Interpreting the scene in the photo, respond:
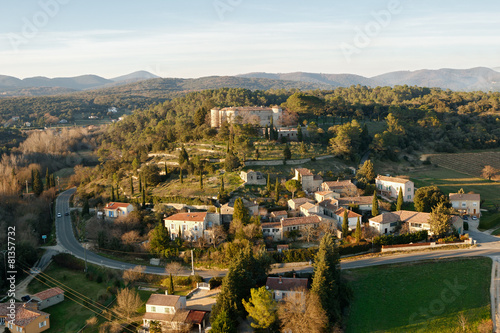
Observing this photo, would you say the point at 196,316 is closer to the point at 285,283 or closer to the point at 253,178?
the point at 285,283

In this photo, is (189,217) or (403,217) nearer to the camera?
(403,217)

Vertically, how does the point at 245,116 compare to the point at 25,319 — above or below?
above

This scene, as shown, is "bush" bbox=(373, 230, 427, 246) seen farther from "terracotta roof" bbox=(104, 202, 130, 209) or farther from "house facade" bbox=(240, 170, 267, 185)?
"terracotta roof" bbox=(104, 202, 130, 209)

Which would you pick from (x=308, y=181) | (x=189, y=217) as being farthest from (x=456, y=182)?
(x=189, y=217)

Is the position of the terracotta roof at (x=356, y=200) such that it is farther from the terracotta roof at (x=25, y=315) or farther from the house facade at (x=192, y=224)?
the terracotta roof at (x=25, y=315)

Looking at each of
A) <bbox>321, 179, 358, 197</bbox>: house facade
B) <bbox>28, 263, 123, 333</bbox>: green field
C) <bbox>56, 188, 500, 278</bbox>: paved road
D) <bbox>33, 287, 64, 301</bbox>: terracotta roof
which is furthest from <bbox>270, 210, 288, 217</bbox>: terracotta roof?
<bbox>33, 287, 64, 301</bbox>: terracotta roof

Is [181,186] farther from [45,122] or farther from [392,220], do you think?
[45,122]

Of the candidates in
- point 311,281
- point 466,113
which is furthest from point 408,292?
point 466,113

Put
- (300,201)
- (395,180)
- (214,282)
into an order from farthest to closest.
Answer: (395,180), (300,201), (214,282)
